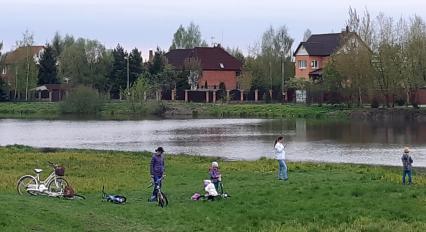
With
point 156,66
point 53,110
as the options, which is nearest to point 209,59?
point 156,66

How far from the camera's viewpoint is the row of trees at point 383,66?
8862 centimetres

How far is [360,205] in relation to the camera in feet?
65.6

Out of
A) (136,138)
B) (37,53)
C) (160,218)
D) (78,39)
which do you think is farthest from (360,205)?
(78,39)

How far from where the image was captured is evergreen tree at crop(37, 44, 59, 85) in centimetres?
12825

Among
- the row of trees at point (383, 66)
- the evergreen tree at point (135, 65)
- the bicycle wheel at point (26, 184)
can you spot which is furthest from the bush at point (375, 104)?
the bicycle wheel at point (26, 184)

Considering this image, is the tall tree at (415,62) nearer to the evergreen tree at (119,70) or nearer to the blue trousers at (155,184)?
the evergreen tree at (119,70)

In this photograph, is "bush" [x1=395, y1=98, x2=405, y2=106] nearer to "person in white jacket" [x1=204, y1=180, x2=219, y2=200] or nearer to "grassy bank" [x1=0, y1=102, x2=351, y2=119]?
"grassy bank" [x1=0, y1=102, x2=351, y2=119]

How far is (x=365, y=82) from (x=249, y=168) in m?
63.0

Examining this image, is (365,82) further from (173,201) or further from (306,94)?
(173,201)

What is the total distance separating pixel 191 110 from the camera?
347 ft

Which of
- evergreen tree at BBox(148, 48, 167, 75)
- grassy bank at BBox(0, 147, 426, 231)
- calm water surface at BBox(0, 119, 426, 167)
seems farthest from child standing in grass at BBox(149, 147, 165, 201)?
evergreen tree at BBox(148, 48, 167, 75)

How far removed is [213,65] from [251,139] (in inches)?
2854

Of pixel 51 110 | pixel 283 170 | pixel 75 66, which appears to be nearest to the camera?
pixel 283 170

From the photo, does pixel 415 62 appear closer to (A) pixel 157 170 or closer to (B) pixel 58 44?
(A) pixel 157 170
